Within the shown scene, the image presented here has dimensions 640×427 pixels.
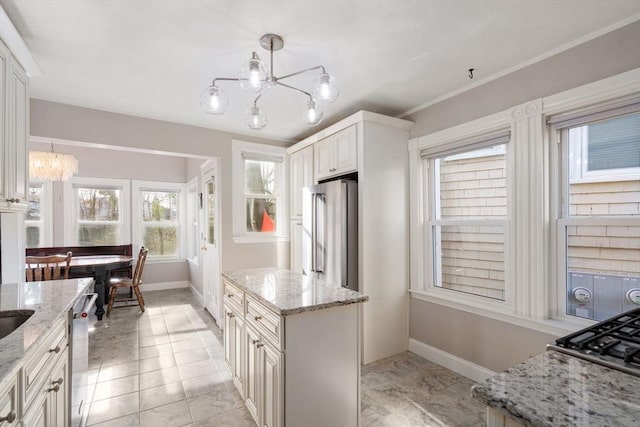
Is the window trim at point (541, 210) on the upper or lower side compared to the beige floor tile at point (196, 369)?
upper

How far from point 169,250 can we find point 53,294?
4407 millimetres

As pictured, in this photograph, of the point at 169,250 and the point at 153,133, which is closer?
the point at 153,133

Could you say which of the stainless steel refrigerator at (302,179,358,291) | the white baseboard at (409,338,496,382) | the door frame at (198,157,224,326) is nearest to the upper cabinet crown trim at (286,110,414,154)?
the stainless steel refrigerator at (302,179,358,291)

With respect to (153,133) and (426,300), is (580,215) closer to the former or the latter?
(426,300)

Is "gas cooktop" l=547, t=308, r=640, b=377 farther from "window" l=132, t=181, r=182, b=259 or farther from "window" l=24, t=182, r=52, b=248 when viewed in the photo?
"window" l=24, t=182, r=52, b=248

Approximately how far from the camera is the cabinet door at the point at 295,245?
12.6 feet

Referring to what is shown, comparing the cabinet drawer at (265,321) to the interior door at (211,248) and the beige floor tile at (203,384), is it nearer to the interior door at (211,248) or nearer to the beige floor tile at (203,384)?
the beige floor tile at (203,384)

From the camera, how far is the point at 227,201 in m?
3.72

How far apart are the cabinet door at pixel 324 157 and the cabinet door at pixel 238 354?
1772 mm

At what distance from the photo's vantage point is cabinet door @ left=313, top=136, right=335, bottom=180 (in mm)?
3232

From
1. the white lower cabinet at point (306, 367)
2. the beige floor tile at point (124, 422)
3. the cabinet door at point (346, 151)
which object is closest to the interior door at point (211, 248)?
the cabinet door at point (346, 151)

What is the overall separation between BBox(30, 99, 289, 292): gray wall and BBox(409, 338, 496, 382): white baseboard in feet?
6.38

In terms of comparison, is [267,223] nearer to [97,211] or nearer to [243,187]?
[243,187]

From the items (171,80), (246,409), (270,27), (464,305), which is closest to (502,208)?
(464,305)
